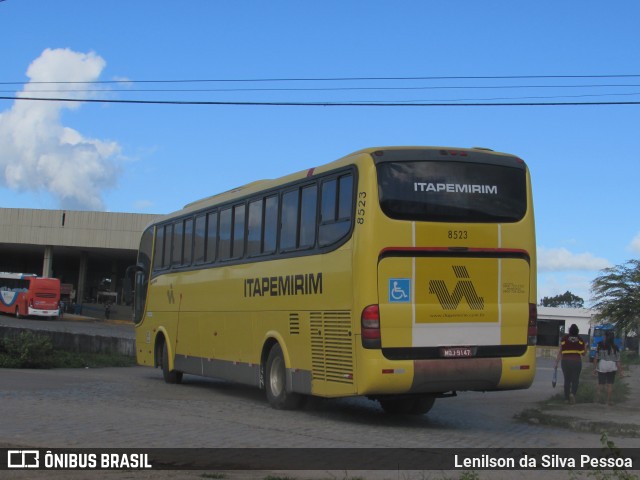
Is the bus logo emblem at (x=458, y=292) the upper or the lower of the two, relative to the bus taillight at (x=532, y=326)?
upper

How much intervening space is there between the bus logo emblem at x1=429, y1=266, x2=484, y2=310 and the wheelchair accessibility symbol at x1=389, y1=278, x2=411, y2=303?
37 centimetres

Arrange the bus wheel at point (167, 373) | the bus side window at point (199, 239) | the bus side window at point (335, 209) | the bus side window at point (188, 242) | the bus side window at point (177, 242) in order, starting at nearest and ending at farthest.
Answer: the bus side window at point (335, 209), the bus side window at point (199, 239), the bus side window at point (188, 242), the bus side window at point (177, 242), the bus wheel at point (167, 373)

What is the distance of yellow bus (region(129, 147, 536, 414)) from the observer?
12.1 m

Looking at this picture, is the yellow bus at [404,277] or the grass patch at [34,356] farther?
the grass patch at [34,356]

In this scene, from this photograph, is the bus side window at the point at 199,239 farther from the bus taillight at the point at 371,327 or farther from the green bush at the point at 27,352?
the green bush at the point at 27,352

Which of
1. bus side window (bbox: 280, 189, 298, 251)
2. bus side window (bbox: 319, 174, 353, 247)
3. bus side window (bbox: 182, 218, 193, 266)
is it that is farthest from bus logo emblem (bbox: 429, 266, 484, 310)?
bus side window (bbox: 182, 218, 193, 266)

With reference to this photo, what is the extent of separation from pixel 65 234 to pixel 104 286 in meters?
36.5

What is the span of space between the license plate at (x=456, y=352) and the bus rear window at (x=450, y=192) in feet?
6.20

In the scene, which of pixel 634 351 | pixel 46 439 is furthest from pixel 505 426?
pixel 634 351

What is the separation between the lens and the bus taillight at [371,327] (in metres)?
11.9

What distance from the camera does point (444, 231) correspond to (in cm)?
1243

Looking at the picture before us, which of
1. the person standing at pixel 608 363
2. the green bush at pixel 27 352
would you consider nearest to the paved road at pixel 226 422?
the person standing at pixel 608 363

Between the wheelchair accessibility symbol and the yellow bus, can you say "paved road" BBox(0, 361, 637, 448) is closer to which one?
the yellow bus

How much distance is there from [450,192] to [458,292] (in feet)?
4.88
